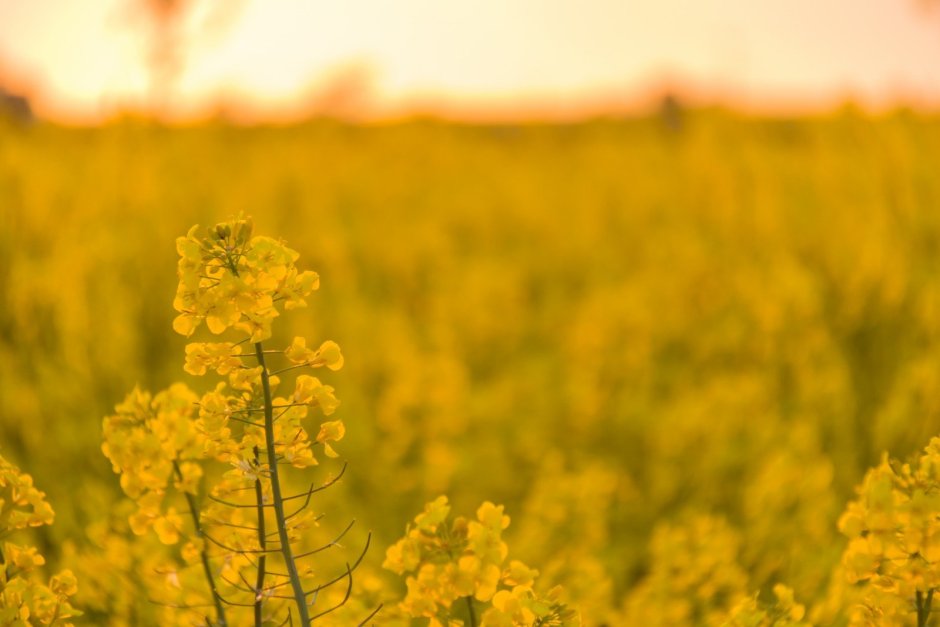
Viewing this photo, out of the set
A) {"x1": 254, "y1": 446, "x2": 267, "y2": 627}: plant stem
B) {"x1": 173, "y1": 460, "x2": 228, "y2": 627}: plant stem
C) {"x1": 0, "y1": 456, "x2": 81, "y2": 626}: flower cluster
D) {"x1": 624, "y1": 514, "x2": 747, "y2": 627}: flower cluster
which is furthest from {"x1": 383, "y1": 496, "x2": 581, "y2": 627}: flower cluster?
{"x1": 624, "y1": 514, "x2": 747, "y2": 627}: flower cluster

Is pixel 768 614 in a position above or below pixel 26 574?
below

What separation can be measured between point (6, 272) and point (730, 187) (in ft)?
13.3

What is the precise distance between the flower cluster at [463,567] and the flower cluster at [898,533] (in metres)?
0.33

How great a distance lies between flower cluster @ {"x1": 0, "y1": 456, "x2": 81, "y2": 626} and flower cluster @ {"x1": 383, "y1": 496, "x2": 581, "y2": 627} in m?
0.37

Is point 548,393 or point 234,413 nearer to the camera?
point 234,413

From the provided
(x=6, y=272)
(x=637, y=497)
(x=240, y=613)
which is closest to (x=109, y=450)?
(x=240, y=613)

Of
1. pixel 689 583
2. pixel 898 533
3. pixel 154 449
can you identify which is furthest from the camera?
pixel 689 583

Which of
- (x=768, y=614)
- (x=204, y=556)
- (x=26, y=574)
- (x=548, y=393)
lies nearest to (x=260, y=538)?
(x=204, y=556)

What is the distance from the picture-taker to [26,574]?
104 centimetres

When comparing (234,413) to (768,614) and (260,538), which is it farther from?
(768,614)

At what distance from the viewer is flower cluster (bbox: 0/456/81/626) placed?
0.94m

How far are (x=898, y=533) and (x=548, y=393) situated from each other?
312 centimetres

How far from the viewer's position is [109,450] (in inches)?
40.2

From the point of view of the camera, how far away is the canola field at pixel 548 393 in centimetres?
106
